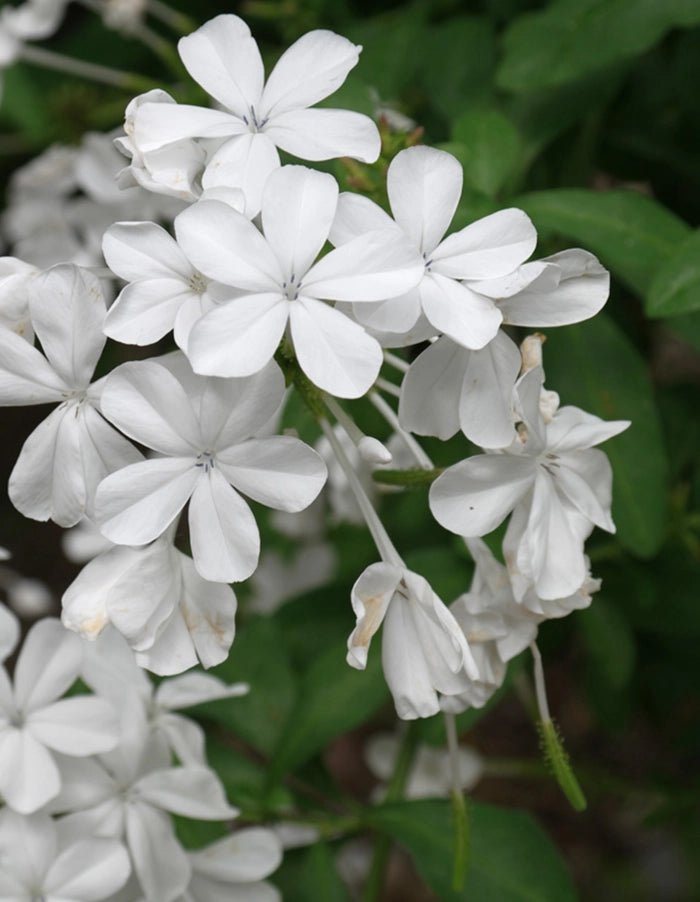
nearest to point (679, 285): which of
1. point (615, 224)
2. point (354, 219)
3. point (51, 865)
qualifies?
point (615, 224)

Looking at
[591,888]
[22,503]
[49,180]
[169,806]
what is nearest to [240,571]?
[22,503]

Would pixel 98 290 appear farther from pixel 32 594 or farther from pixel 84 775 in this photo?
pixel 32 594

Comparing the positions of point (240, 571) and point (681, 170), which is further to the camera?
point (681, 170)

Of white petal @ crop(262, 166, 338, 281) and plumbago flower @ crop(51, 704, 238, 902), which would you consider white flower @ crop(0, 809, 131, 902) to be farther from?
white petal @ crop(262, 166, 338, 281)

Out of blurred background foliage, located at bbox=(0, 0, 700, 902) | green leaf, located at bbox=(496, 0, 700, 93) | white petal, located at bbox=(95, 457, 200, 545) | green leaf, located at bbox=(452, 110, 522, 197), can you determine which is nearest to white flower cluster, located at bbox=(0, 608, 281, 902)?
blurred background foliage, located at bbox=(0, 0, 700, 902)

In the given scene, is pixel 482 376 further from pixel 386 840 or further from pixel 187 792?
pixel 386 840

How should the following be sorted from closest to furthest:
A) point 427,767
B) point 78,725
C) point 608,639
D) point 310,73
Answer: point 310,73, point 78,725, point 608,639, point 427,767

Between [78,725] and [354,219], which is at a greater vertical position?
[354,219]
